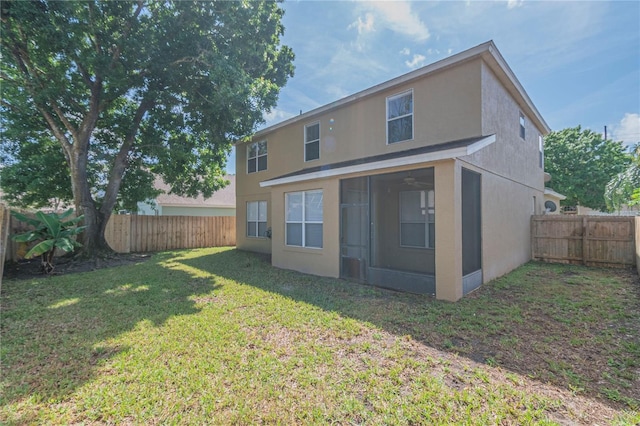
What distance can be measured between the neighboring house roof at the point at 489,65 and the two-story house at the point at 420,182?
1.5 inches

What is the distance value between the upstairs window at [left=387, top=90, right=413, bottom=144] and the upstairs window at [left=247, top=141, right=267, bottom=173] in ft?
22.9

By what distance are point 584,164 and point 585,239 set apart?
18589 millimetres

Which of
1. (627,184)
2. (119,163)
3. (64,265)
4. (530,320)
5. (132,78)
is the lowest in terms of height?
(530,320)

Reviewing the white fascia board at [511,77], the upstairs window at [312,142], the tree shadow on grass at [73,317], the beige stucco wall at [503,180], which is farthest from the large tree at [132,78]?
the beige stucco wall at [503,180]

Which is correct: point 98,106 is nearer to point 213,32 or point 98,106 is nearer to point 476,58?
point 213,32

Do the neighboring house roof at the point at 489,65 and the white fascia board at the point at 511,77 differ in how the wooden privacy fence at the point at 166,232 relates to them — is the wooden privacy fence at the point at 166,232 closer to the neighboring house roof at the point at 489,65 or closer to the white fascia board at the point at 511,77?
the neighboring house roof at the point at 489,65

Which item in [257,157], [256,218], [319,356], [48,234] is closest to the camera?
[319,356]

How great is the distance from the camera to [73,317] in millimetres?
5184

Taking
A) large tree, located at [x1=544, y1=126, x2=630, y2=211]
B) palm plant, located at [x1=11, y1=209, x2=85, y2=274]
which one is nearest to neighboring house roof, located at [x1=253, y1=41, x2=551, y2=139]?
palm plant, located at [x1=11, y1=209, x2=85, y2=274]

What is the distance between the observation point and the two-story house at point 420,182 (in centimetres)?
648

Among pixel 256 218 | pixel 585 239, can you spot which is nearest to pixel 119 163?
pixel 256 218

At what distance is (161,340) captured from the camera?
164 inches

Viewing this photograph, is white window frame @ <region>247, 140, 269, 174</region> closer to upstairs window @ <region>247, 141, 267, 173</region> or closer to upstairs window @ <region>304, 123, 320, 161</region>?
upstairs window @ <region>247, 141, 267, 173</region>

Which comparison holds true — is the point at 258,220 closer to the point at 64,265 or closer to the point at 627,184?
the point at 64,265
